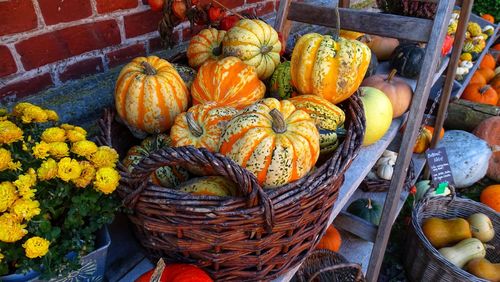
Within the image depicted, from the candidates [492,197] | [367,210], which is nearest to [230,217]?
[367,210]

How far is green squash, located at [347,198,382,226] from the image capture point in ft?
5.61

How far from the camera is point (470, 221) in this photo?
181 centimetres

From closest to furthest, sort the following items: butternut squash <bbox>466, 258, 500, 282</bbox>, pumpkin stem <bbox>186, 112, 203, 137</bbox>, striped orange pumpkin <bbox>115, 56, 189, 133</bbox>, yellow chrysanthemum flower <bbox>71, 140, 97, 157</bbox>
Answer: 1. yellow chrysanthemum flower <bbox>71, 140, 97, 157</bbox>
2. pumpkin stem <bbox>186, 112, 203, 137</bbox>
3. striped orange pumpkin <bbox>115, 56, 189, 133</bbox>
4. butternut squash <bbox>466, 258, 500, 282</bbox>

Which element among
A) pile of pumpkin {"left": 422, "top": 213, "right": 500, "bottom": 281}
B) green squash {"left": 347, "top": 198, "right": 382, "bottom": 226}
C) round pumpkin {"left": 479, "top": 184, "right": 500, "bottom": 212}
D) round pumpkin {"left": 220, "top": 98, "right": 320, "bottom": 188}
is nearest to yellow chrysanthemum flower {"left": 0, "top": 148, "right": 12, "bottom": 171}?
round pumpkin {"left": 220, "top": 98, "right": 320, "bottom": 188}

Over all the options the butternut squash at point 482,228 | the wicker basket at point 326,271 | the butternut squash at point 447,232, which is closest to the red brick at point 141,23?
the wicker basket at point 326,271

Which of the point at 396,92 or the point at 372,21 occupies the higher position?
the point at 372,21

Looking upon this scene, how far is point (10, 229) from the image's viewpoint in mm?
556

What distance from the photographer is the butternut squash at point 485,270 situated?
1561 mm

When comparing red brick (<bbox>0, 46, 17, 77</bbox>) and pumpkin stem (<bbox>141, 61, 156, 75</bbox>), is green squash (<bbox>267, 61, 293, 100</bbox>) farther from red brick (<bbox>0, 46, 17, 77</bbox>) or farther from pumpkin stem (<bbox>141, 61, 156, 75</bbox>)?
red brick (<bbox>0, 46, 17, 77</bbox>)

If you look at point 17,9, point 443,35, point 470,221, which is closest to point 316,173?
point 443,35

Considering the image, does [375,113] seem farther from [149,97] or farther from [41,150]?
[41,150]

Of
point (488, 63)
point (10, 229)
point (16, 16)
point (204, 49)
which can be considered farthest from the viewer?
point (488, 63)

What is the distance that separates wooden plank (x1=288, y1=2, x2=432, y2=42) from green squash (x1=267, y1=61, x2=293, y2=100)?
0.25 metres

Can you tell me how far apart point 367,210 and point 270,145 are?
114 centimetres
